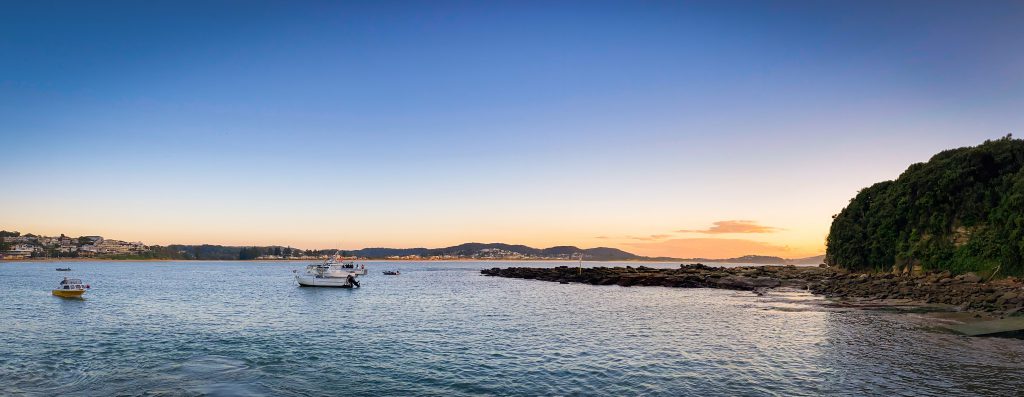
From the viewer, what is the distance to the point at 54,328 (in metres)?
33.0

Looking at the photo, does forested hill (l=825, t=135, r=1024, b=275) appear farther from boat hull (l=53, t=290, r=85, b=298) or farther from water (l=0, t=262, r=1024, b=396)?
boat hull (l=53, t=290, r=85, b=298)

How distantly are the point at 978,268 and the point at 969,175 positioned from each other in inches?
417

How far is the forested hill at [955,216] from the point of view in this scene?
4894 centimetres

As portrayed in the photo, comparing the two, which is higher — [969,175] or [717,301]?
[969,175]

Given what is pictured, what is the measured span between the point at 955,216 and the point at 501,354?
58438 mm

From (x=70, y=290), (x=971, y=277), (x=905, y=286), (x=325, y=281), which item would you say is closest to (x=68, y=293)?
(x=70, y=290)

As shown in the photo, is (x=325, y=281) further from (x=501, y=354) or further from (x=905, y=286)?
(x=905, y=286)

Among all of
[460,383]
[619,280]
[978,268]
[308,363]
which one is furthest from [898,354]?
[619,280]

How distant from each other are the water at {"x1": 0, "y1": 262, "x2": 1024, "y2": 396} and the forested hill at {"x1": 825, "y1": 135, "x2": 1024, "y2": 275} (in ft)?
69.9

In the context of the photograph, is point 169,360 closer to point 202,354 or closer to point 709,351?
point 202,354

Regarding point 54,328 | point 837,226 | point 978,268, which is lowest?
point 54,328

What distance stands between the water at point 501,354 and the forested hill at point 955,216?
2130 cm

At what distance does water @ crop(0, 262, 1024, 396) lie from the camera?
18.1 metres

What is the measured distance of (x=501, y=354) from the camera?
24516mm
